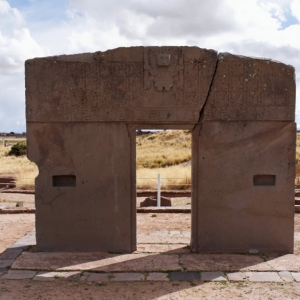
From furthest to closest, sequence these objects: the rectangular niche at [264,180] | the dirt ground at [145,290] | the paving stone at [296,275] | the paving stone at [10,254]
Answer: the rectangular niche at [264,180]
the paving stone at [10,254]
the paving stone at [296,275]
the dirt ground at [145,290]

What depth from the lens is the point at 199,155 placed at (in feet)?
20.9

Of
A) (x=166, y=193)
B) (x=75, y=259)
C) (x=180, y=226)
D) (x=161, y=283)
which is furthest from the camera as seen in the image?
(x=166, y=193)

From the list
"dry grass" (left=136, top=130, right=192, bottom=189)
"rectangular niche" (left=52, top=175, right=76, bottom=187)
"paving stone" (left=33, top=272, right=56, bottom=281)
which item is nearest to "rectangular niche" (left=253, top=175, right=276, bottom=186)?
"rectangular niche" (left=52, top=175, right=76, bottom=187)

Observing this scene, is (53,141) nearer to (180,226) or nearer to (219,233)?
(219,233)

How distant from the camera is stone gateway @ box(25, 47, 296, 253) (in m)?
6.27

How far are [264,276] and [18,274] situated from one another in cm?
339

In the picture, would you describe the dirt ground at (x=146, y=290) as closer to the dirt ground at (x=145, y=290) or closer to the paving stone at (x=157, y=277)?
the dirt ground at (x=145, y=290)

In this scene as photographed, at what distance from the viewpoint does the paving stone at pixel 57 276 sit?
5410 millimetres

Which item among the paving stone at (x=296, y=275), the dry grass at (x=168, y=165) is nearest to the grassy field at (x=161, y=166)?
the dry grass at (x=168, y=165)

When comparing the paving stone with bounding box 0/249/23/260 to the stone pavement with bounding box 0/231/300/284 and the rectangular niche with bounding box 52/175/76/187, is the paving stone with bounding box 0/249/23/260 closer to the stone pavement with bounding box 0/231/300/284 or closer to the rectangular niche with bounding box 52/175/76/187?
the stone pavement with bounding box 0/231/300/284

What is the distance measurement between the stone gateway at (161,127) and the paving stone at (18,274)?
0.90m

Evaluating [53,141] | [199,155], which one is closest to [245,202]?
[199,155]

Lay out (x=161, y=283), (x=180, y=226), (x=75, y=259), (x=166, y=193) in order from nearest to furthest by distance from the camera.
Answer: (x=161, y=283), (x=75, y=259), (x=180, y=226), (x=166, y=193)

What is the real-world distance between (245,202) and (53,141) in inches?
127
